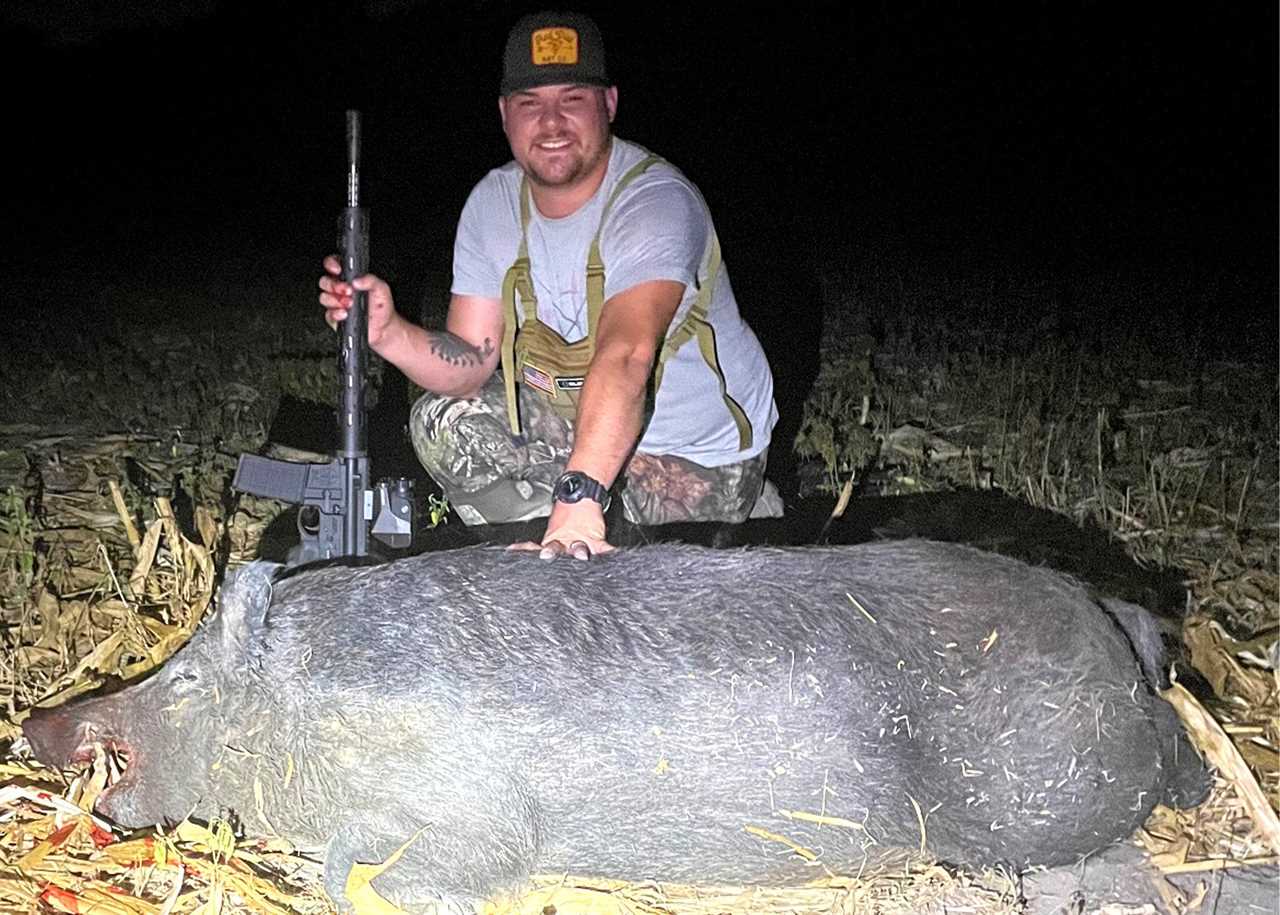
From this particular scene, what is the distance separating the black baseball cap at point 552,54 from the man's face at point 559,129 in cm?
5

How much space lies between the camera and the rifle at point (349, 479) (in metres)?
3.68

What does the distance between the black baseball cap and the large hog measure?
1.87 metres

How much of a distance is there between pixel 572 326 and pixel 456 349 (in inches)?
16.2

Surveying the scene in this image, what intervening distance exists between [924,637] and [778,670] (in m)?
Answer: 0.32

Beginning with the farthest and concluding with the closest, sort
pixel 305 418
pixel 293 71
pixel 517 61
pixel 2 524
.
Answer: pixel 293 71 < pixel 305 418 < pixel 2 524 < pixel 517 61

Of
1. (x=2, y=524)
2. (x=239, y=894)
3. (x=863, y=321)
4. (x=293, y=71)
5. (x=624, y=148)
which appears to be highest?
(x=293, y=71)

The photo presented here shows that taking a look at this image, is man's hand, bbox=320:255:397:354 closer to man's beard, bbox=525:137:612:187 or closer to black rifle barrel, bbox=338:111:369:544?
black rifle barrel, bbox=338:111:369:544

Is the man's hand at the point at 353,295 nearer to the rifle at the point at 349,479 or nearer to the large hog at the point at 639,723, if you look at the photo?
the rifle at the point at 349,479

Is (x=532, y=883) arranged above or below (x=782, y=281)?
below

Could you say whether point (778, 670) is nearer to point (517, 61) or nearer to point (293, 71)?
point (517, 61)

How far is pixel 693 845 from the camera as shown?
112 inches

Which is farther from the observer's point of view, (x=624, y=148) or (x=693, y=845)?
(x=624, y=148)

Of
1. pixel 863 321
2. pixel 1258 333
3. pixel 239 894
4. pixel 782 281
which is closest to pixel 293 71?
pixel 782 281

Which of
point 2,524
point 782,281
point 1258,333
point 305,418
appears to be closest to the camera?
point 2,524
